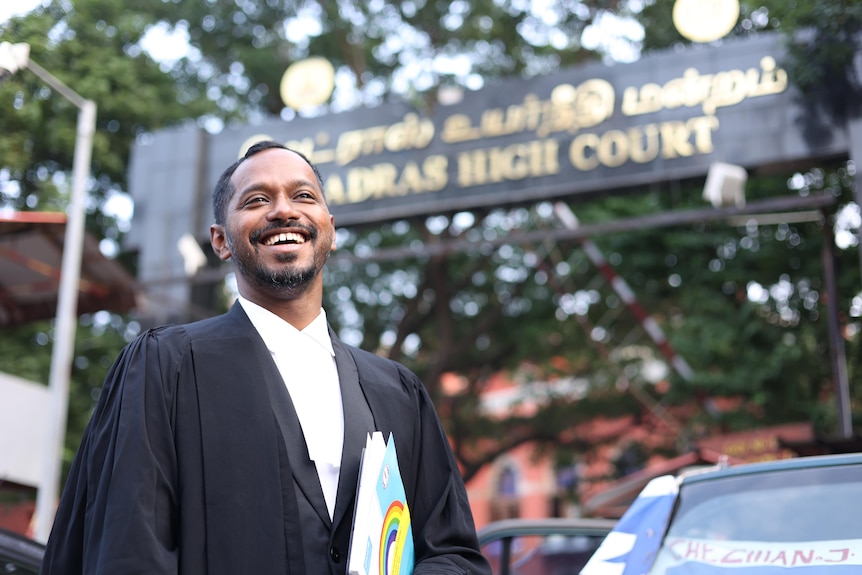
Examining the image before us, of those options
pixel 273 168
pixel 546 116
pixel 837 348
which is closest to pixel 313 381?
pixel 273 168

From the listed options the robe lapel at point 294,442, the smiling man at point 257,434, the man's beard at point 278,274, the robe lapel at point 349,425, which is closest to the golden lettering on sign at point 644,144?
the smiling man at point 257,434

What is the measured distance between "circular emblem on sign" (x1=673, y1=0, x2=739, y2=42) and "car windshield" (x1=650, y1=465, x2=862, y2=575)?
28.7ft

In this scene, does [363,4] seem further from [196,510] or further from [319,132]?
[196,510]

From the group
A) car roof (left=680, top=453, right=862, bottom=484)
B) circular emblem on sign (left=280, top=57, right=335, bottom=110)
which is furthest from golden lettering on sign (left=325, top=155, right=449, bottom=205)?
car roof (left=680, top=453, right=862, bottom=484)

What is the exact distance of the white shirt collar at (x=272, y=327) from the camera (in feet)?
8.27

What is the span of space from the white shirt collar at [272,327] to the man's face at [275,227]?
0.10 ft

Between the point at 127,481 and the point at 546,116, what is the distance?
10.4 metres

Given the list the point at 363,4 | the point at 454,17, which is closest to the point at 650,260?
the point at 454,17

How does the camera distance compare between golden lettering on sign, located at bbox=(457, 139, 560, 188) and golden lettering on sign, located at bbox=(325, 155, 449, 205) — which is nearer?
golden lettering on sign, located at bbox=(457, 139, 560, 188)

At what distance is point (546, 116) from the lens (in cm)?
1208

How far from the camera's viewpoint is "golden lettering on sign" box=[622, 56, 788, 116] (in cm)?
1098

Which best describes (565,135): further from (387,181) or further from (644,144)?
(387,181)

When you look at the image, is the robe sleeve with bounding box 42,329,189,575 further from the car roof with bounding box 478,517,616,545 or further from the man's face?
the car roof with bounding box 478,517,616,545

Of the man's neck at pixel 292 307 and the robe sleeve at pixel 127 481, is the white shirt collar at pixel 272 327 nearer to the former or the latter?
the man's neck at pixel 292 307
